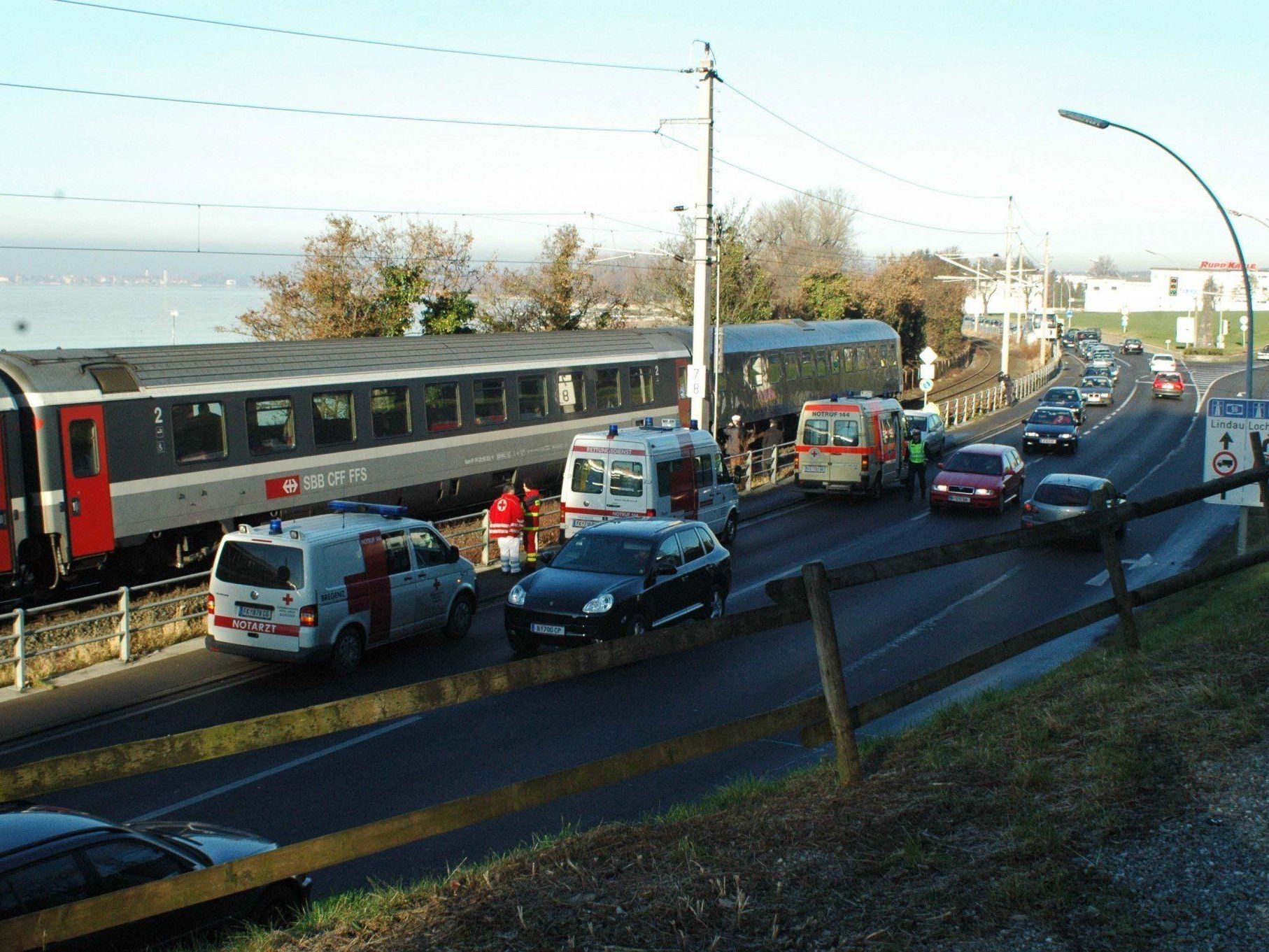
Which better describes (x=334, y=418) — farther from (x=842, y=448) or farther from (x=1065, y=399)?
(x=1065, y=399)

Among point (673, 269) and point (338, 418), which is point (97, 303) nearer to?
point (338, 418)

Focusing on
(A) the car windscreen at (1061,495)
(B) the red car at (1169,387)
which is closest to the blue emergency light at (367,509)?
(A) the car windscreen at (1061,495)

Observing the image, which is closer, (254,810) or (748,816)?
(748,816)

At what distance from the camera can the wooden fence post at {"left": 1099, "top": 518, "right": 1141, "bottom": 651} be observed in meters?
7.17

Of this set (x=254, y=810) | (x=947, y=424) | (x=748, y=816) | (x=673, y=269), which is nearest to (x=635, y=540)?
(x=254, y=810)

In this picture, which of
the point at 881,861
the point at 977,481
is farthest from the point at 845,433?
the point at 881,861

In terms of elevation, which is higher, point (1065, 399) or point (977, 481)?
point (1065, 399)

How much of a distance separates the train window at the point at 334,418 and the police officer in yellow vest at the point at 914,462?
50.8 ft

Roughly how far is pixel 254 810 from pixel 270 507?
36.1 feet

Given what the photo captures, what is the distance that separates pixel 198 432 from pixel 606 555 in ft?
25.8

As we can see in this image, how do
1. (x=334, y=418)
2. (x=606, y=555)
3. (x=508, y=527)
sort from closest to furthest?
(x=606, y=555), (x=508, y=527), (x=334, y=418)

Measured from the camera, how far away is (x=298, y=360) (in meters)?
21.0

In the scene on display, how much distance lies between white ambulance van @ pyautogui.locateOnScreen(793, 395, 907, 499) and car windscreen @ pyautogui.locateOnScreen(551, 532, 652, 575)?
15212 millimetres

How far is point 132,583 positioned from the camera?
18.3 meters
